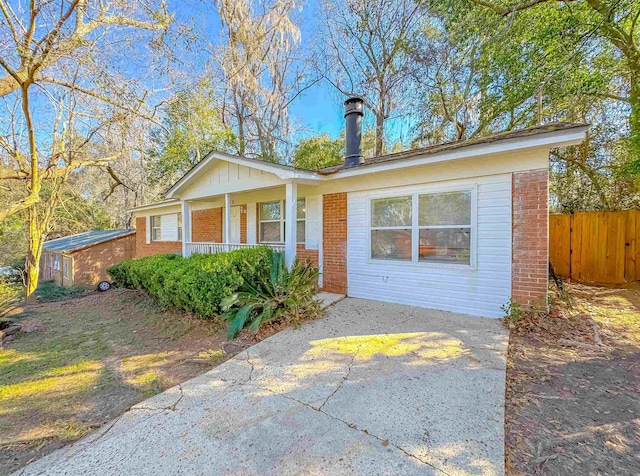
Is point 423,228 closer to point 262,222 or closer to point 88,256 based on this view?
point 262,222

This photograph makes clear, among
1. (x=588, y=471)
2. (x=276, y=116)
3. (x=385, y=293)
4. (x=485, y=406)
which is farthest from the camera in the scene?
(x=276, y=116)

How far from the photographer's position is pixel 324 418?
8.59ft

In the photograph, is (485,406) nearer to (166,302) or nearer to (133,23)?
(166,302)

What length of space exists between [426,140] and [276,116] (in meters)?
9.32

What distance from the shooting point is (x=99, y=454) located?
90.6 inches

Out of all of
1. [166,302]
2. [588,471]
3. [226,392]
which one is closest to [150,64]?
[166,302]

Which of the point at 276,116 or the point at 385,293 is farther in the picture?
the point at 276,116

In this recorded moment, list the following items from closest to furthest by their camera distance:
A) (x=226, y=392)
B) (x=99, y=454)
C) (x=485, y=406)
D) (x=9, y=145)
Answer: (x=99, y=454) < (x=485, y=406) < (x=226, y=392) < (x=9, y=145)

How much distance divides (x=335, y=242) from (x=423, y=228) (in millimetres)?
2180

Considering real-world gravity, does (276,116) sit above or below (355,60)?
below

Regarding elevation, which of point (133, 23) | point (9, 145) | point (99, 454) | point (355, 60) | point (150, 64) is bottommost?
point (99, 454)

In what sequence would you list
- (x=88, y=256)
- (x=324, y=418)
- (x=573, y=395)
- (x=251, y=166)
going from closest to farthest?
1. (x=324, y=418)
2. (x=573, y=395)
3. (x=251, y=166)
4. (x=88, y=256)

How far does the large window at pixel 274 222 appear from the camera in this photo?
8.14 m

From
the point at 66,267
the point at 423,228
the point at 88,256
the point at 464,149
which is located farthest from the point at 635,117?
the point at 66,267
